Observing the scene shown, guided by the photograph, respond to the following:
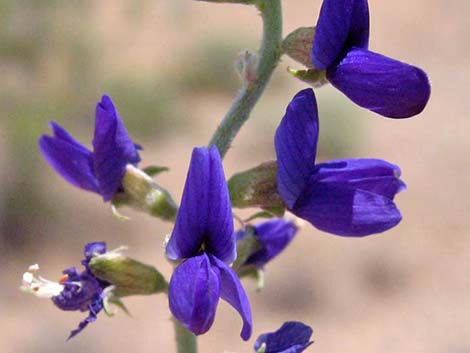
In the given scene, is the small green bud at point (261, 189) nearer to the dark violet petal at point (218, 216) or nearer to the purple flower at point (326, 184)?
the purple flower at point (326, 184)

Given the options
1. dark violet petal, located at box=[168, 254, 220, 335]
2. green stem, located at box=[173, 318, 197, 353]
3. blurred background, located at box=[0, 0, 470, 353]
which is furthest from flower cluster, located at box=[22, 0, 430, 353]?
blurred background, located at box=[0, 0, 470, 353]

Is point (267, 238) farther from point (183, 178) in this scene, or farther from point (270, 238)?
point (183, 178)

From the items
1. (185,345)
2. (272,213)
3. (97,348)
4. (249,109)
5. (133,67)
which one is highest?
(249,109)

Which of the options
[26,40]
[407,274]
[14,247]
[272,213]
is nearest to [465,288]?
[407,274]

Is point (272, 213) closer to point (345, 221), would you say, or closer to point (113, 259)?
point (345, 221)

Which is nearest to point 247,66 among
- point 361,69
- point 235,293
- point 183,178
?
point 361,69

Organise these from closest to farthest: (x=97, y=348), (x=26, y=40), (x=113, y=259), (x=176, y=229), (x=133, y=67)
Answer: (x=176, y=229), (x=113, y=259), (x=97, y=348), (x=26, y=40), (x=133, y=67)
